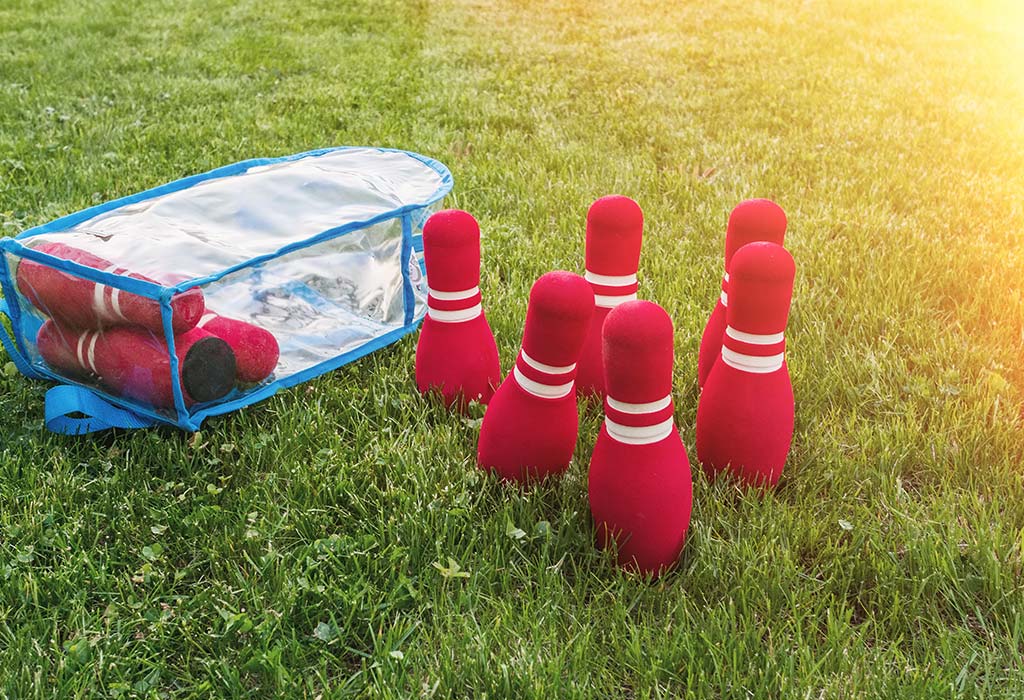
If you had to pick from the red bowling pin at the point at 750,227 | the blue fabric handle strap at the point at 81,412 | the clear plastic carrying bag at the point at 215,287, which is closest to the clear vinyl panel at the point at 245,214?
the clear plastic carrying bag at the point at 215,287

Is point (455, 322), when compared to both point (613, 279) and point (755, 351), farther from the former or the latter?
point (755, 351)

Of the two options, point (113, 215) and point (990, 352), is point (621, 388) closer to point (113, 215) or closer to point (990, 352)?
point (990, 352)

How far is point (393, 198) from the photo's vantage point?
2.57 m

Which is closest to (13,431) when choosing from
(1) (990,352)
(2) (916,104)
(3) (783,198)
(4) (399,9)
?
(1) (990,352)

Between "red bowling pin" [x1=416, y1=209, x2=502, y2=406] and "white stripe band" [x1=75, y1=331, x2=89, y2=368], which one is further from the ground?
"red bowling pin" [x1=416, y1=209, x2=502, y2=406]

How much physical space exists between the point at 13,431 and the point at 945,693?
1.99m

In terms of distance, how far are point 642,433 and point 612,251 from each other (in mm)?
519

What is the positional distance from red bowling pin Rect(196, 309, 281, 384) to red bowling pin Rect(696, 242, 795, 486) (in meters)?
1.07

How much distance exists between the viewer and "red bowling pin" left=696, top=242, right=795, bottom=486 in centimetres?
165

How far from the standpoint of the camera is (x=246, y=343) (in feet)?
7.19

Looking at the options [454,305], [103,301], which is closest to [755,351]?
[454,305]

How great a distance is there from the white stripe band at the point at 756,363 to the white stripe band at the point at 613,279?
0.33 m

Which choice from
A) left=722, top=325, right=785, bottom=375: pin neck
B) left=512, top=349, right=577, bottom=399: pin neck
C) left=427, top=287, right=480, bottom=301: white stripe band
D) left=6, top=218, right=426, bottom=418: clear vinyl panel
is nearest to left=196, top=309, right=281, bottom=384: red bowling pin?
left=6, top=218, right=426, bottom=418: clear vinyl panel

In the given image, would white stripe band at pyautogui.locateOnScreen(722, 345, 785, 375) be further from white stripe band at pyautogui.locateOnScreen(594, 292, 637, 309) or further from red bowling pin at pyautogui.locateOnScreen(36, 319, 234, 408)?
red bowling pin at pyautogui.locateOnScreen(36, 319, 234, 408)
